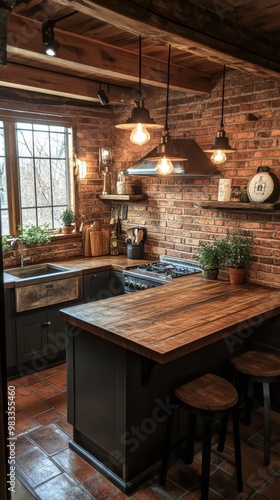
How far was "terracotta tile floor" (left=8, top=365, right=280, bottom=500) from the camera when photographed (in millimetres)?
2391

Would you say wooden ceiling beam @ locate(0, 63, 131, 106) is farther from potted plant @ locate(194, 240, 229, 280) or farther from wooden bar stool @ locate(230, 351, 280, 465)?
wooden bar stool @ locate(230, 351, 280, 465)

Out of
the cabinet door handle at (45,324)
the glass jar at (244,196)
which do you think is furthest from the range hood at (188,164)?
the cabinet door handle at (45,324)

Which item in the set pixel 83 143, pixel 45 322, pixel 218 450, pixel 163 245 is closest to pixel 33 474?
pixel 218 450

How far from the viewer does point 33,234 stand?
4.26 meters

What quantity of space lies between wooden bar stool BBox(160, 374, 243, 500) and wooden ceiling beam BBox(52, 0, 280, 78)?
6.60 feet

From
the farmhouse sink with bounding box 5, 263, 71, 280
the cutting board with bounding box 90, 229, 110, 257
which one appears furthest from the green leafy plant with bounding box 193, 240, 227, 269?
the cutting board with bounding box 90, 229, 110, 257

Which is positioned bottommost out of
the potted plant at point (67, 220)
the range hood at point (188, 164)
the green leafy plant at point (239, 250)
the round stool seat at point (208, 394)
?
the round stool seat at point (208, 394)

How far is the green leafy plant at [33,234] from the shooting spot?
4.22 meters

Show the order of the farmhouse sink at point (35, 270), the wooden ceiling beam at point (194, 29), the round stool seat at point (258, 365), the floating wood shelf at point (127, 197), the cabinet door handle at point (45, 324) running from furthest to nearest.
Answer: the floating wood shelf at point (127, 197) → the farmhouse sink at point (35, 270) → the cabinet door handle at point (45, 324) → the round stool seat at point (258, 365) → the wooden ceiling beam at point (194, 29)

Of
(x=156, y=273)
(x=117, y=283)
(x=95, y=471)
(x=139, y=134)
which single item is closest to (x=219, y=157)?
(x=139, y=134)

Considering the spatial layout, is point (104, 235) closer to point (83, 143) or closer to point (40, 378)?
point (83, 143)

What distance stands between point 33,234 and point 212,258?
1.93m

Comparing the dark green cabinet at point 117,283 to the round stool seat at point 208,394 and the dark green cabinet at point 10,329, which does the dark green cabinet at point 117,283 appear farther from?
the round stool seat at point 208,394

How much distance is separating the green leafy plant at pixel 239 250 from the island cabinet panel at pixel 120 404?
101 cm
